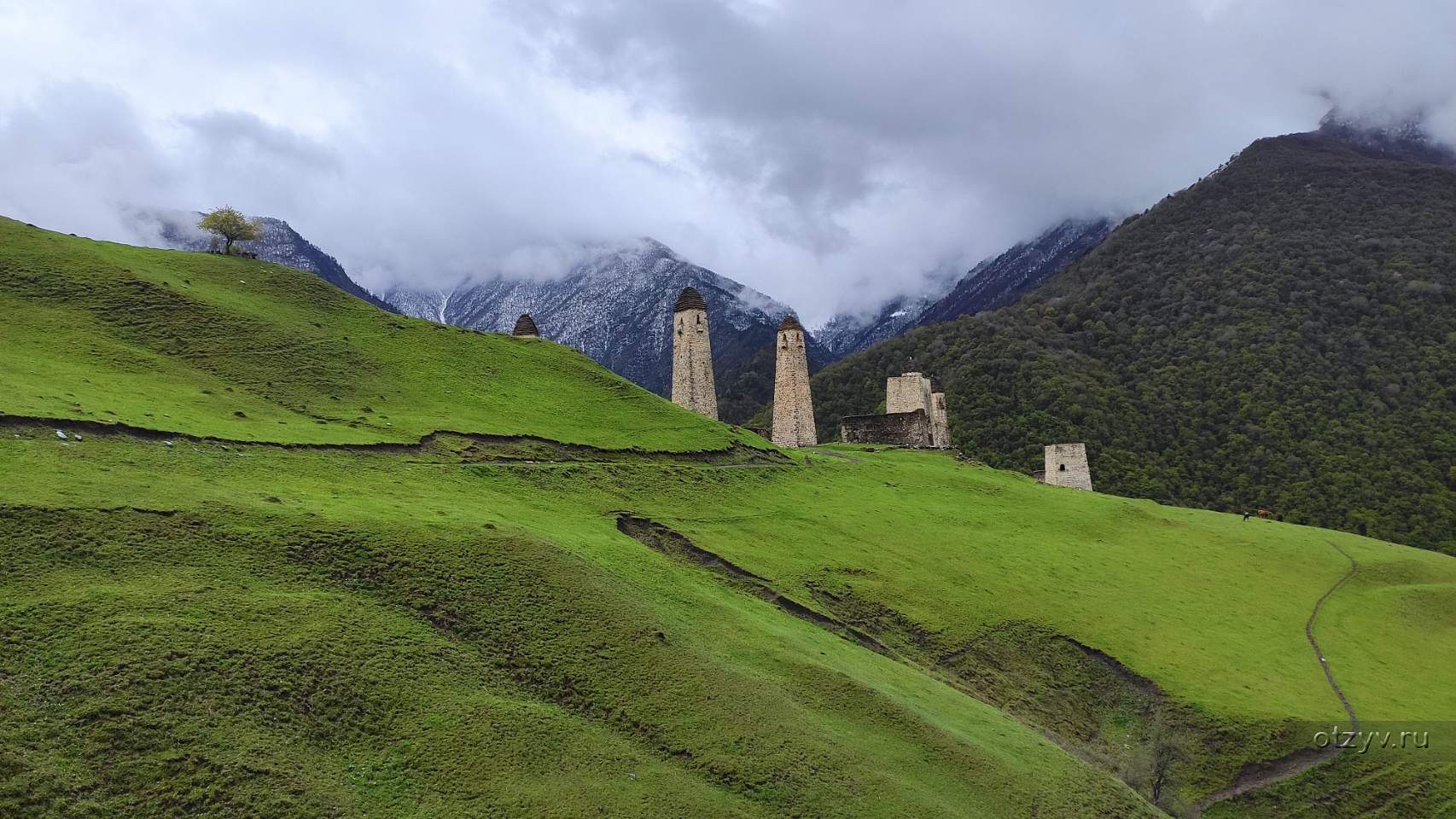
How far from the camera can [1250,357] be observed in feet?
299

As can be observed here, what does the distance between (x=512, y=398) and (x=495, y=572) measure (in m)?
18.1

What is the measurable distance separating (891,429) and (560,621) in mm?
43774

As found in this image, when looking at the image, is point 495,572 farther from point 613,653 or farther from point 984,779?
point 984,779

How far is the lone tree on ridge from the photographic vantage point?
37.6 meters

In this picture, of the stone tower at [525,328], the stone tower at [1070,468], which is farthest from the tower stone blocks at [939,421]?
the stone tower at [525,328]

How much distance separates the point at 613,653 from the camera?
48.9 ft

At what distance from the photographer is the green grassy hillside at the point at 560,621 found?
36.8 ft

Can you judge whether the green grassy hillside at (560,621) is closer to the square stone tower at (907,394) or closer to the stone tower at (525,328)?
the stone tower at (525,328)

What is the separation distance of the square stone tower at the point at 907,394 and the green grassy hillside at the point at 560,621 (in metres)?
24.5

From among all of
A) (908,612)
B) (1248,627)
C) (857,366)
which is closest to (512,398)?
(908,612)

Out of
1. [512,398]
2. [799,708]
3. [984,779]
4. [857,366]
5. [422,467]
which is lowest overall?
[984,779]

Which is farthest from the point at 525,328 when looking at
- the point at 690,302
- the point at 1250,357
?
the point at 1250,357

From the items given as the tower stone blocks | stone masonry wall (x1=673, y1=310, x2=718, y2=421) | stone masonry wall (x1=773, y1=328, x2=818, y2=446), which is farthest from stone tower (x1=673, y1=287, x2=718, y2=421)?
the tower stone blocks

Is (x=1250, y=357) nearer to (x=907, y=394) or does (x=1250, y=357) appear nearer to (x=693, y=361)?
(x=907, y=394)
